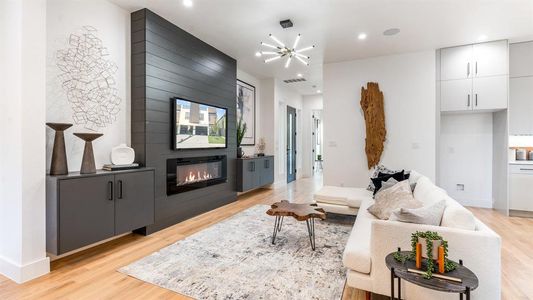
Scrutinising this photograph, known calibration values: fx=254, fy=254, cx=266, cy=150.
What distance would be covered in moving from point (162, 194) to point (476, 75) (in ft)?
19.0

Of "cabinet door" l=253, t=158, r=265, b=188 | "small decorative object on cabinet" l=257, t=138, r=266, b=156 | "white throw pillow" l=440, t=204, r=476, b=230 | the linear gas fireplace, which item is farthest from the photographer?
"small decorative object on cabinet" l=257, t=138, r=266, b=156

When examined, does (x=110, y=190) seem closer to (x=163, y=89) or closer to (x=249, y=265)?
(x=163, y=89)

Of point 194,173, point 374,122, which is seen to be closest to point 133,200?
point 194,173

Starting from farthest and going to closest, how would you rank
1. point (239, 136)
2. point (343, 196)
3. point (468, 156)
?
point (239, 136) → point (468, 156) → point (343, 196)

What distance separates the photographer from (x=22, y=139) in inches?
91.4

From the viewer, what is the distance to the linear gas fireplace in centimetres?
391

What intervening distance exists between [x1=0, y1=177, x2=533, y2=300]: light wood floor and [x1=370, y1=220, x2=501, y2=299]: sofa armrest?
1.56ft

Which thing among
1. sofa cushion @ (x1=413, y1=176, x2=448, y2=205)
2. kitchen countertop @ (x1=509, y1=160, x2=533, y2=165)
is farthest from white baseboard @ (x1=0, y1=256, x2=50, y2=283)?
kitchen countertop @ (x1=509, y1=160, x2=533, y2=165)

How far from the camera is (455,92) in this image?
4789 millimetres

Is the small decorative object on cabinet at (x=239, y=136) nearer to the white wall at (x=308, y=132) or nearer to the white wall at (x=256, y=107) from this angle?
the white wall at (x=256, y=107)

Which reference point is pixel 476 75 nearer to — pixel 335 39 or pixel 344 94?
pixel 344 94

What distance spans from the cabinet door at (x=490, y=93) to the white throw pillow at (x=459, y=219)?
3961 mm

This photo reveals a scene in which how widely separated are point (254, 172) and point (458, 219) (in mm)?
4542

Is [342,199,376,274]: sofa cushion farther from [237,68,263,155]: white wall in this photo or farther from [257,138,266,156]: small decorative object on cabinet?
[257,138,266,156]: small decorative object on cabinet
